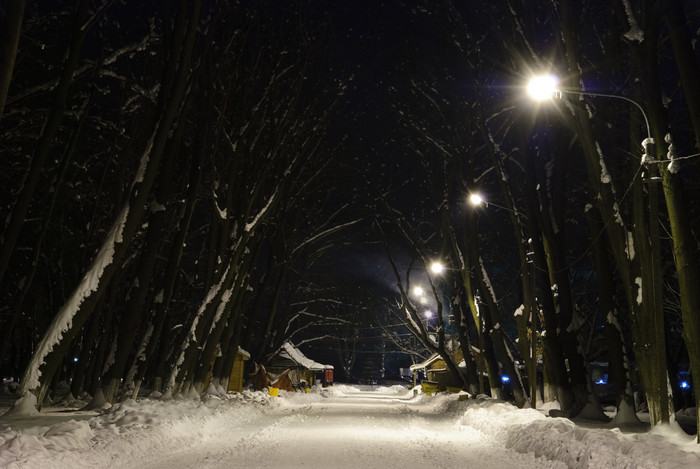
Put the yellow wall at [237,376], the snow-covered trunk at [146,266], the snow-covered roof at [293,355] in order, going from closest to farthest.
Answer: the snow-covered trunk at [146,266] → the yellow wall at [237,376] → the snow-covered roof at [293,355]

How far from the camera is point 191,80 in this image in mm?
15969

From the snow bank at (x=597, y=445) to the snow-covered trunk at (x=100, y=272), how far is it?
8.97 metres

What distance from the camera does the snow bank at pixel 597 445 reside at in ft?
25.3

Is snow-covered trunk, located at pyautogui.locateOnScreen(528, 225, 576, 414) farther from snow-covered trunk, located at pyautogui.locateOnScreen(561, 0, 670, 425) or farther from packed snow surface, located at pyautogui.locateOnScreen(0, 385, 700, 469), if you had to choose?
snow-covered trunk, located at pyautogui.locateOnScreen(561, 0, 670, 425)

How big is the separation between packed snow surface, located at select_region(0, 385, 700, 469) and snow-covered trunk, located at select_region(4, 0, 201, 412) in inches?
35.4

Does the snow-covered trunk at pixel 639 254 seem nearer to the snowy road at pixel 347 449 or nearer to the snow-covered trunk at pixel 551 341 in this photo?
the snowy road at pixel 347 449

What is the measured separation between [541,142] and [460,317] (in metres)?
11.0

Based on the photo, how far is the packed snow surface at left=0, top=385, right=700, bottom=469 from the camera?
801 cm

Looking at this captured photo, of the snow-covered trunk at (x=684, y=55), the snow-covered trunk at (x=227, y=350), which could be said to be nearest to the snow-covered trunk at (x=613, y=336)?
the snow-covered trunk at (x=684, y=55)

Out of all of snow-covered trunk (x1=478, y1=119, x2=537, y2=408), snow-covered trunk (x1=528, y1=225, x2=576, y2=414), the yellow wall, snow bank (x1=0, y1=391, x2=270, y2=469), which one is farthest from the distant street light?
the yellow wall

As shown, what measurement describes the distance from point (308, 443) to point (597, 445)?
19.0 ft

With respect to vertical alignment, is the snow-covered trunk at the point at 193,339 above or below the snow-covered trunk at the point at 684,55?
below

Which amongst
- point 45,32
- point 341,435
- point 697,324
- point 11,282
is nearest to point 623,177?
point 697,324

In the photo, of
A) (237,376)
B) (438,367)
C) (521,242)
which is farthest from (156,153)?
(438,367)
